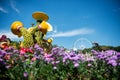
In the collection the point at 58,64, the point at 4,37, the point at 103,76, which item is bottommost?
the point at 103,76

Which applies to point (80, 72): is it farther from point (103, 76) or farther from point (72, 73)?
point (103, 76)

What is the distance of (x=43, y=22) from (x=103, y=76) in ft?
18.7

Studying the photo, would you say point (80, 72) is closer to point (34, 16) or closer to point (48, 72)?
point (48, 72)

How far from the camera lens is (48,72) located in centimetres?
473

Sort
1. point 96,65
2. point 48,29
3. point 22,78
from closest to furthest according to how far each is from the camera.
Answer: point 22,78 < point 96,65 < point 48,29

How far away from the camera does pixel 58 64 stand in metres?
4.87

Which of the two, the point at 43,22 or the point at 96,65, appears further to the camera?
the point at 43,22

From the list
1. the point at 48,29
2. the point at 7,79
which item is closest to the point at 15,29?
the point at 48,29

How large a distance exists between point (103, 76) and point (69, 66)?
2.34 feet

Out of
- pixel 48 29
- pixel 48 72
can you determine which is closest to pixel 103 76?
pixel 48 72

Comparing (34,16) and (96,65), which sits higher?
(34,16)

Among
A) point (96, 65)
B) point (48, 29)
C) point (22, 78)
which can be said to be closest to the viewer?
point (22, 78)

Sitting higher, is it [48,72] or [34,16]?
[34,16]

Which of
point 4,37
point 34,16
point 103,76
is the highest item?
point 34,16
